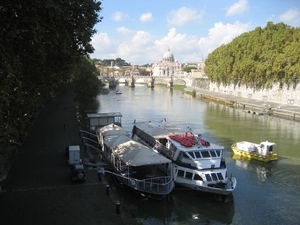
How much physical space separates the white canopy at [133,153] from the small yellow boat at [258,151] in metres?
8.45

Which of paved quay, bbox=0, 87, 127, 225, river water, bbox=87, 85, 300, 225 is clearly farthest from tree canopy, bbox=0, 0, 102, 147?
river water, bbox=87, 85, 300, 225

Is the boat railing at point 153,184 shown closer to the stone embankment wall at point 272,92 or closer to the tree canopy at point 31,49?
the tree canopy at point 31,49

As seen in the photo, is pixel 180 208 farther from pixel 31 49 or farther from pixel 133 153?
pixel 31 49

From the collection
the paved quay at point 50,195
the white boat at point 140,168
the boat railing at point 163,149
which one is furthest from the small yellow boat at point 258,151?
the paved quay at point 50,195

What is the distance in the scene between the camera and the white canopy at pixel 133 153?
14.2 metres

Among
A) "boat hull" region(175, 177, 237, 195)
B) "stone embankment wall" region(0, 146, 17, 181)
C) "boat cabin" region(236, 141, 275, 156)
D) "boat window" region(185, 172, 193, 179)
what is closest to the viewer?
"stone embankment wall" region(0, 146, 17, 181)

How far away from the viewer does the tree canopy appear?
9555 millimetres

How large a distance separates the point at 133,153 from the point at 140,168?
1556 millimetres

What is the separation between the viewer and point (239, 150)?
2205cm

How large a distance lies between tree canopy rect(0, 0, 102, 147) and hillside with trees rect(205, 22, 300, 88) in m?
37.4

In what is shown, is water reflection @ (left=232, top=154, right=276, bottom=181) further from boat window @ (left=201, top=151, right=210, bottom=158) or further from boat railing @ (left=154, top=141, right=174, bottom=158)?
boat railing @ (left=154, top=141, right=174, bottom=158)

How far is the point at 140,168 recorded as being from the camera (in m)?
16.5

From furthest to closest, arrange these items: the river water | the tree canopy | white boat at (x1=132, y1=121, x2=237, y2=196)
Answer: white boat at (x1=132, y1=121, x2=237, y2=196)
the river water
the tree canopy

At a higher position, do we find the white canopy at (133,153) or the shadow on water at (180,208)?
the white canopy at (133,153)
